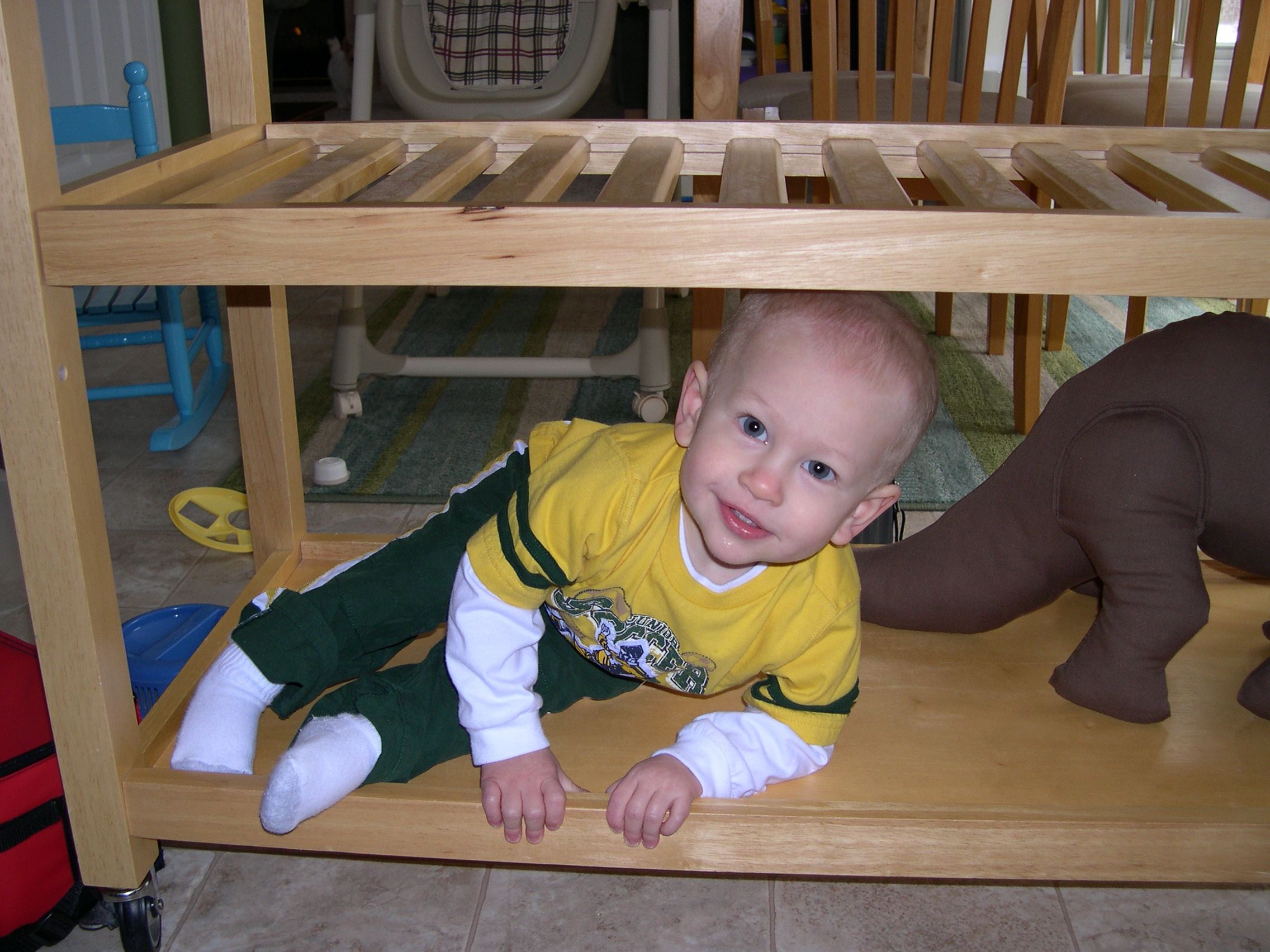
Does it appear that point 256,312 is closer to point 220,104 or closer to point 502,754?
point 220,104

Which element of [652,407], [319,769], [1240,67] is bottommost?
[652,407]

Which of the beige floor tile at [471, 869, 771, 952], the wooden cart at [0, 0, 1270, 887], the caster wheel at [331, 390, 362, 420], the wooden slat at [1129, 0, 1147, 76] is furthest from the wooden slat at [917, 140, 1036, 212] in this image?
the wooden slat at [1129, 0, 1147, 76]

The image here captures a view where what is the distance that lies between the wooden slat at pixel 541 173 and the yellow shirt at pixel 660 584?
188 millimetres

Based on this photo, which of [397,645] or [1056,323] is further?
[1056,323]

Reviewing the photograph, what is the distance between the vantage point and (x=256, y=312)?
39.4 inches

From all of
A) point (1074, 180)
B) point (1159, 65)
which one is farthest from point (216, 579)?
point (1159, 65)

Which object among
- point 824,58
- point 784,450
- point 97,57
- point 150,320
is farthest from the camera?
point 97,57

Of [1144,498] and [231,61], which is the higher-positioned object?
[231,61]

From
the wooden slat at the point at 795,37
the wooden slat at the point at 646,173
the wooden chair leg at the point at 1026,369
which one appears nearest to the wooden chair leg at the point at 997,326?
the wooden chair leg at the point at 1026,369

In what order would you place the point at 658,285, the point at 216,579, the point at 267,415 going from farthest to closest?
the point at 216,579 < the point at 267,415 < the point at 658,285

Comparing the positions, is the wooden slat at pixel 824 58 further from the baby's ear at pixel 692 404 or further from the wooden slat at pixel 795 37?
the baby's ear at pixel 692 404

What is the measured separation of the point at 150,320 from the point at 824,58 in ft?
4.01

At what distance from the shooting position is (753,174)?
0.76 metres

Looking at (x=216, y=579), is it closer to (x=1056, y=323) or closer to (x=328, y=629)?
(x=328, y=629)
